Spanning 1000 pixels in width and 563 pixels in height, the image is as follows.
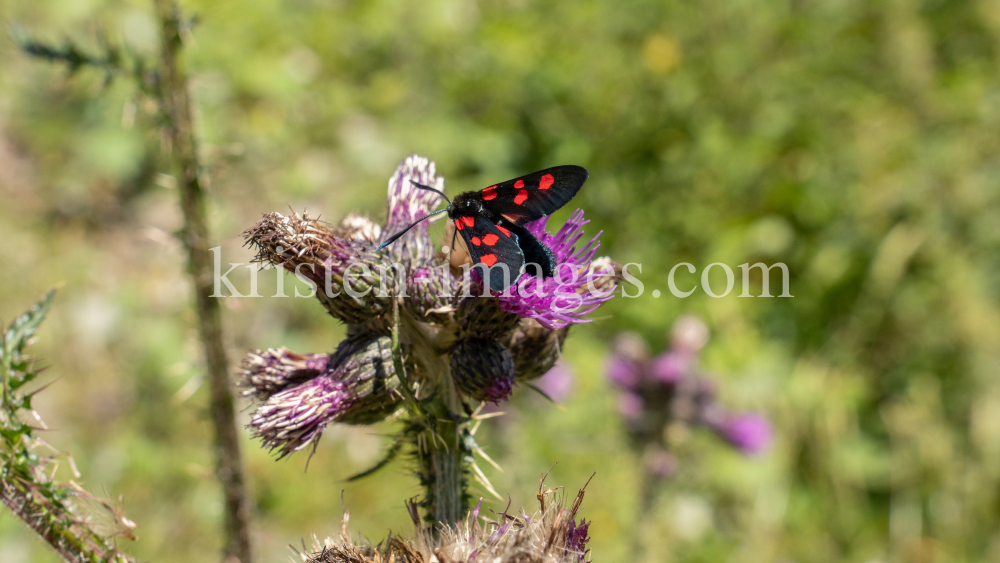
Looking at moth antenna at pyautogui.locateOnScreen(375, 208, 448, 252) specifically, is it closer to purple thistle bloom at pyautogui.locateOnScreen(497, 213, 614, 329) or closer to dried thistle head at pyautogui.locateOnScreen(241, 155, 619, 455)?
dried thistle head at pyautogui.locateOnScreen(241, 155, 619, 455)

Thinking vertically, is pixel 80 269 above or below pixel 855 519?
above

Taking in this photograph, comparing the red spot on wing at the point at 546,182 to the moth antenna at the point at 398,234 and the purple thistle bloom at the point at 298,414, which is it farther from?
the purple thistle bloom at the point at 298,414

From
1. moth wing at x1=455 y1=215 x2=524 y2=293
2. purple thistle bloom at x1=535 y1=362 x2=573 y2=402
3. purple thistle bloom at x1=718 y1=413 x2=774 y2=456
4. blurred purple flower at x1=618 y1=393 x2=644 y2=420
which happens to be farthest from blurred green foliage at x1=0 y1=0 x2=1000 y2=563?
moth wing at x1=455 y1=215 x2=524 y2=293

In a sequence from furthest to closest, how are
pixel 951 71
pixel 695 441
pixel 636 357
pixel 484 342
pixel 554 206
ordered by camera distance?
pixel 951 71, pixel 695 441, pixel 636 357, pixel 554 206, pixel 484 342

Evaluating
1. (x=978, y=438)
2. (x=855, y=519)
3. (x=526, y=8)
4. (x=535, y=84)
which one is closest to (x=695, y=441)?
(x=855, y=519)

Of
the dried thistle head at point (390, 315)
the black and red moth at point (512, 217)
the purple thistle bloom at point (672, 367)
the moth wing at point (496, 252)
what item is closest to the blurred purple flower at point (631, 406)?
the purple thistle bloom at point (672, 367)

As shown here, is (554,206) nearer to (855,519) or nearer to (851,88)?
(855,519)
